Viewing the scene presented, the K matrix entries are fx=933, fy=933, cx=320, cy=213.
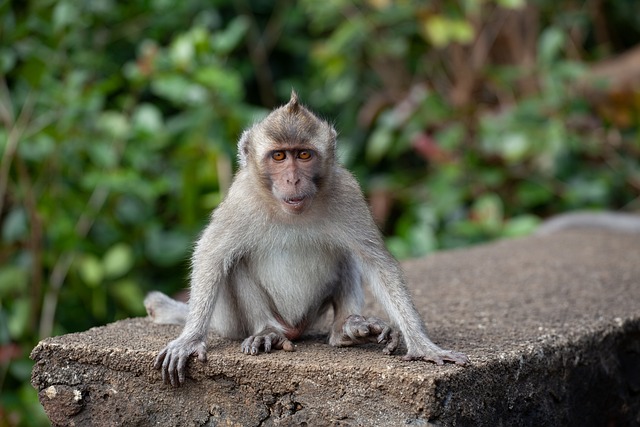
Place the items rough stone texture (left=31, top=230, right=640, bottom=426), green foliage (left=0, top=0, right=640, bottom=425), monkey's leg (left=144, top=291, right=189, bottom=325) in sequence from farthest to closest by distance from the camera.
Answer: green foliage (left=0, top=0, right=640, bottom=425)
monkey's leg (left=144, top=291, right=189, bottom=325)
rough stone texture (left=31, top=230, right=640, bottom=426)

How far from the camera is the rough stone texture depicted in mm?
3422

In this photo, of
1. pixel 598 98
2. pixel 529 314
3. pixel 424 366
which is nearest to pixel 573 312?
pixel 529 314

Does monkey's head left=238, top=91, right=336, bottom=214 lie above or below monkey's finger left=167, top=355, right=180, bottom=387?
above

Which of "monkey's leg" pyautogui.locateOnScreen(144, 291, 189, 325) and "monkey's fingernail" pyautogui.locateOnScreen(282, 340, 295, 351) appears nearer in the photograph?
"monkey's fingernail" pyautogui.locateOnScreen(282, 340, 295, 351)

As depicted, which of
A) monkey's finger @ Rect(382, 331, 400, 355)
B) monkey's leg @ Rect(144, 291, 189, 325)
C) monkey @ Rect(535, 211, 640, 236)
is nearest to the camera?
monkey's finger @ Rect(382, 331, 400, 355)

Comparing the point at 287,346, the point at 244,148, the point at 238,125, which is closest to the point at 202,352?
the point at 287,346

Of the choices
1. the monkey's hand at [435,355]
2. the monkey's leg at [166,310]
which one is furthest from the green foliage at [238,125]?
the monkey's hand at [435,355]

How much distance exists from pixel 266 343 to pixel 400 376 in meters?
0.70

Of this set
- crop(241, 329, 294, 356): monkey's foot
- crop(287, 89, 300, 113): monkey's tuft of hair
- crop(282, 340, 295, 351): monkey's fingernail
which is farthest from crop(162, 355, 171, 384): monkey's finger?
crop(287, 89, 300, 113): monkey's tuft of hair

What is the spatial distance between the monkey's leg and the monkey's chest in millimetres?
624

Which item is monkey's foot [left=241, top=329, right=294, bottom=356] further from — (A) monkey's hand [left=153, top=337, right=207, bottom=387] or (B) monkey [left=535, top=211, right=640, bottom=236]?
(B) monkey [left=535, top=211, right=640, bottom=236]

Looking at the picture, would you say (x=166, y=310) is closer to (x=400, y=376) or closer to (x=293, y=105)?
(x=293, y=105)

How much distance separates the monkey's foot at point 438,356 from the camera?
11.5 ft

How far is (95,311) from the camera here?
24.4 feet
